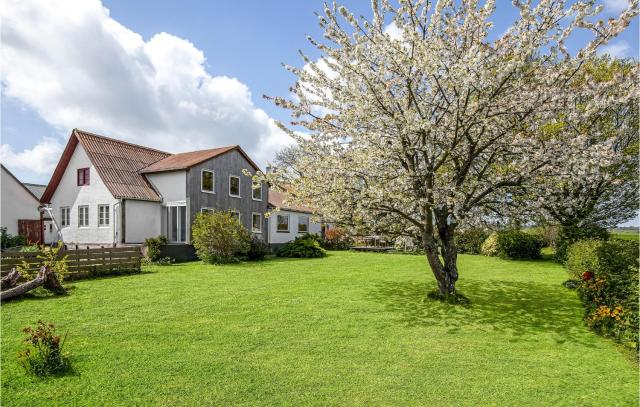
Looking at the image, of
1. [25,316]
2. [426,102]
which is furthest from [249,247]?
[426,102]

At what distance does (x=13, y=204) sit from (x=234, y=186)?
16.0m

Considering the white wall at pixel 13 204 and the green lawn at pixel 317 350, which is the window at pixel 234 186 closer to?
the green lawn at pixel 317 350

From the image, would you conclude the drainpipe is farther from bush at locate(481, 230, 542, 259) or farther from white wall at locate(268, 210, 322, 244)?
bush at locate(481, 230, 542, 259)

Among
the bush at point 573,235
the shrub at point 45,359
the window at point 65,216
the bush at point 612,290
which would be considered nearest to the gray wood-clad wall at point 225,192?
the window at point 65,216

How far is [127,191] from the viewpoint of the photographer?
21484 millimetres

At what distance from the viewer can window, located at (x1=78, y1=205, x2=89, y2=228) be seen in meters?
22.6

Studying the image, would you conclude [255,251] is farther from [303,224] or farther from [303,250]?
[303,224]

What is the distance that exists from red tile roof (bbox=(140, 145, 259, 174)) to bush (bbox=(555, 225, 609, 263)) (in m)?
19.2

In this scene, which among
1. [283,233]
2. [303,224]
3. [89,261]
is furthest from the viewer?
[303,224]

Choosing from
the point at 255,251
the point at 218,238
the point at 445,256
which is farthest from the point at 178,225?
the point at 445,256

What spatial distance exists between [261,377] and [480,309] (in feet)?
21.7

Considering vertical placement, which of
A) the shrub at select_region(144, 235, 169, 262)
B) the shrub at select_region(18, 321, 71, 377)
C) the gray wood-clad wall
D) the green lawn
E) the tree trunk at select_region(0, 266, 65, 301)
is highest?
the gray wood-clad wall

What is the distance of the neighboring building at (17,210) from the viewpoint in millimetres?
26062

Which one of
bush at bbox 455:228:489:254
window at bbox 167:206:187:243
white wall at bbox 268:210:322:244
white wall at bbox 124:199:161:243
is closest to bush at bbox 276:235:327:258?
white wall at bbox 268:210:322:244
